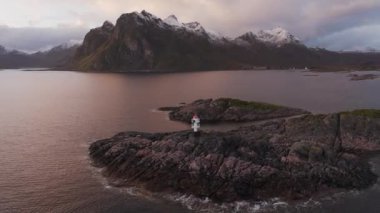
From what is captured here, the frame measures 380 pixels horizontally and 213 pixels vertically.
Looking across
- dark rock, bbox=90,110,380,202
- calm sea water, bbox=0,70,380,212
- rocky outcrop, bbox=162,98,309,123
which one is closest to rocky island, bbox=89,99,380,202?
dark rock, bbox=90,110,380,202

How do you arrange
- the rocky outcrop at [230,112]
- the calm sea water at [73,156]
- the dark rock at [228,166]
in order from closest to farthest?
the calm sea water at [73,156], the dark rock at [228,166], the rocky outcrop at [230,112]

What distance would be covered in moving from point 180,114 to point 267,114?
58.9 ft

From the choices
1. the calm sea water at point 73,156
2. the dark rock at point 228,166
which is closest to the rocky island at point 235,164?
the dark rock at point 228,166

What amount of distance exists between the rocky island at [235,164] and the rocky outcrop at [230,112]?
2517cm

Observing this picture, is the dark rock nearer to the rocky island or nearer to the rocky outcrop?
the rocky island

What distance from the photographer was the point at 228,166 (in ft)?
143

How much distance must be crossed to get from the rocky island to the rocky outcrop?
25.2 metres

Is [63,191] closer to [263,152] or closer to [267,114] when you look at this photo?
[263,152]

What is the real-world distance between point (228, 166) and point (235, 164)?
Answer: 809 mm

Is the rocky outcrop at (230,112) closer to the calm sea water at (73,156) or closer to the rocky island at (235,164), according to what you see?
the calm sea water at (73,156)

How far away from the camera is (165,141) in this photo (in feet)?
164

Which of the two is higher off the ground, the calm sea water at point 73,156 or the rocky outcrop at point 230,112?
the rocky outcrop at point 230,112

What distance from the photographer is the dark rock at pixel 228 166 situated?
4116cm

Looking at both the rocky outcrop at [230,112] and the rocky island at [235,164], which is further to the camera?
the rocky outcrop at [230,112]
